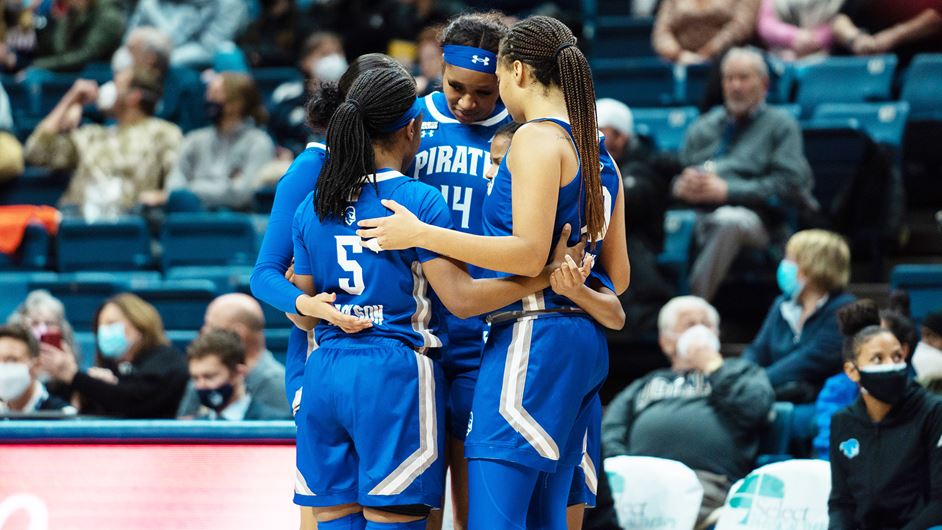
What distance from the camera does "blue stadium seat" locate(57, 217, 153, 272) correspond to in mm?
8336

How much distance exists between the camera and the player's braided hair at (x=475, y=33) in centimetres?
383

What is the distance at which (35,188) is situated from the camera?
369 inches

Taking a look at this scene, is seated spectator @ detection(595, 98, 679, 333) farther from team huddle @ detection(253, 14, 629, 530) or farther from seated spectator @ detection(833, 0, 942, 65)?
team huddle @ detection(253, 14, 629, 530)

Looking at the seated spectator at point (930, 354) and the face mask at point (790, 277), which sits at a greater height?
the face mask at point (790, 277)

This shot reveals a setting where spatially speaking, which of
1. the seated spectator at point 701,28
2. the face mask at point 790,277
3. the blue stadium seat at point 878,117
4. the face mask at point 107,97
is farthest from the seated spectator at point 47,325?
the blue stadium seat at point 878,117

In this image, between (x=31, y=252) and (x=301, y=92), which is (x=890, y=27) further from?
(x=31, y=252)

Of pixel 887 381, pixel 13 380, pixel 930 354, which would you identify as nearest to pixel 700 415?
pixel 930 354

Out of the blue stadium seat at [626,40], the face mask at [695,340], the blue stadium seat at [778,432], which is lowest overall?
the blue stadium seat at [778,432]

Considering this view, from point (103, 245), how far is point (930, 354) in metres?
4.93

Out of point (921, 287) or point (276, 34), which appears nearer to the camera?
point (921, 287)

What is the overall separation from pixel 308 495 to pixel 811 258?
11.6ft

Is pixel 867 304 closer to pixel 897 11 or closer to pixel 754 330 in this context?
pixel 754 330

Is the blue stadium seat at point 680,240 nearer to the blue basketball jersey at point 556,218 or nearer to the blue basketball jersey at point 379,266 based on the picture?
the blue basketball jersey at point 556,218

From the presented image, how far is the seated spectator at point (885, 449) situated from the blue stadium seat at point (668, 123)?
381cm
